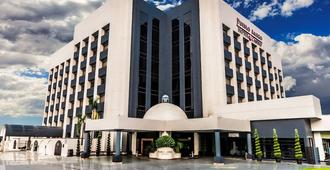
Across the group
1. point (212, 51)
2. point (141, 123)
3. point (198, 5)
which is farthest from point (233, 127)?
point (198, 5)

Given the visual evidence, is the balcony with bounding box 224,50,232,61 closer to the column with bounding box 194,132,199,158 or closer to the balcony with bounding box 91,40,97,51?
the column with bounding box 194,132,199,158

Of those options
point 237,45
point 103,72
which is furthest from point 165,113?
point 237,45

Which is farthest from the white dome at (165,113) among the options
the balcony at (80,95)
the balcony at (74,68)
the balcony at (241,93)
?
the balcony at (74,68)

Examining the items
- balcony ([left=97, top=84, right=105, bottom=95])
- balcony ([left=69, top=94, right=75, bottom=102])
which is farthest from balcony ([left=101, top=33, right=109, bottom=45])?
balcony ([left=69, top=94, right=75, bottom=102])

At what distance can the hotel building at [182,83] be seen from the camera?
36844 mm

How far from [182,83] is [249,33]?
22502mm

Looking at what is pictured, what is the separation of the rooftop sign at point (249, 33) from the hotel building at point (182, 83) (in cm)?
30

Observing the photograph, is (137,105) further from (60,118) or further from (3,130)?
(3,130)

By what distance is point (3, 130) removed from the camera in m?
57.6

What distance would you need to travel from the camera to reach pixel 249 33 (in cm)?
6084

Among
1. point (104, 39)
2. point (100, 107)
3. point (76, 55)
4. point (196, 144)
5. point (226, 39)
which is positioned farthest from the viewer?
point (76, 55)

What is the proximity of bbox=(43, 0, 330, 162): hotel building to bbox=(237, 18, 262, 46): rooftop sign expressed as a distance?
30cm

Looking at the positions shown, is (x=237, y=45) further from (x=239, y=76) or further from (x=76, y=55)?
(x=76, y=55)

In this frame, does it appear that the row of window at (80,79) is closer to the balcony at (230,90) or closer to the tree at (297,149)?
the balcony at (230,90)
